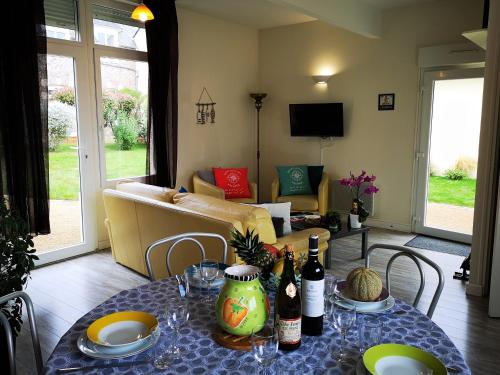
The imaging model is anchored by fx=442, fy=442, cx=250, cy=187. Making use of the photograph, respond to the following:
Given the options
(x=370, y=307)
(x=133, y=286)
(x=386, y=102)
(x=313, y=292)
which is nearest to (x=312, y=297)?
(x=313, y=292)

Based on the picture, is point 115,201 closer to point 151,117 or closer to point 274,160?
point 151,117

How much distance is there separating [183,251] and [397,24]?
13.6 feet

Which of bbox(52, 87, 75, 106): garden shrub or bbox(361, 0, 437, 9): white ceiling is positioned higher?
bbox(361, 0, 437, 9): white ceiling

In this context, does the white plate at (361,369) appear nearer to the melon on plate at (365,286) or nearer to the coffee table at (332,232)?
the melon on plate at (365,286)

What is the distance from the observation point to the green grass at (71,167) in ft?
15.4

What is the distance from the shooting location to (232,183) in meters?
6.18

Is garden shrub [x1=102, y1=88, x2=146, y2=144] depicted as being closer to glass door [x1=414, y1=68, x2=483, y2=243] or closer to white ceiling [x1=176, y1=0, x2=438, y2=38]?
white ceiling [x1=176, y1=0, x2=438, y2=38]

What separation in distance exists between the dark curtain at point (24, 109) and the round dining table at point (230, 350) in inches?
116

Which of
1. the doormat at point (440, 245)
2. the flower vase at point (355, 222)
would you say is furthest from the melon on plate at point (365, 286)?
the doormat at point (440, 245)

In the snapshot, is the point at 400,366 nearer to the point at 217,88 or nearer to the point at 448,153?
the point at 448,153

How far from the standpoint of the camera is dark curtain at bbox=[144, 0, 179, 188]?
5.28 metres

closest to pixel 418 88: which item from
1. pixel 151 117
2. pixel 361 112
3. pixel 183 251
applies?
pixel 361 112

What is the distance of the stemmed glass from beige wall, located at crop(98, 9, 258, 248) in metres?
4.67

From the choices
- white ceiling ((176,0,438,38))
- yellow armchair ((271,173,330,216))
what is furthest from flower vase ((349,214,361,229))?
white ceiling ((176,0,438,38))
